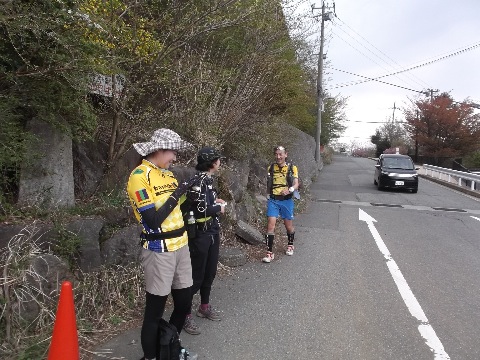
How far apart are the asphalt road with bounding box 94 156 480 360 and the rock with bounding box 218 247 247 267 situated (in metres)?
0.15

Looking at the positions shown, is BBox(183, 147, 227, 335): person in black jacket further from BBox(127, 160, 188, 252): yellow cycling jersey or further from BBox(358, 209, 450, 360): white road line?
BBox(358, 209, 450, 360): white road line

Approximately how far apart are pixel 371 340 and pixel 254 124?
22.5 feet

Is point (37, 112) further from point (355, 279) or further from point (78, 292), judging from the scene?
point (355, 279)

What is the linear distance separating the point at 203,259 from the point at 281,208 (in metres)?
2.73

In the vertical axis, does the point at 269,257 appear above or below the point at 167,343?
below

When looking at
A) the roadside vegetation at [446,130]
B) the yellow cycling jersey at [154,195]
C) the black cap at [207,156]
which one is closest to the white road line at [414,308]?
the yellow cycling jersey at [154,195]

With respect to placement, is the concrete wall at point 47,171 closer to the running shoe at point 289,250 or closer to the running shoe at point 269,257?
the running shoe at point 269,257

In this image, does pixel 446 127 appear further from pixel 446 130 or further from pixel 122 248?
pixel 122 248

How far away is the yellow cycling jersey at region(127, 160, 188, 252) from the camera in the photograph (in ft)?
9.27

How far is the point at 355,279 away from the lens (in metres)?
5.48

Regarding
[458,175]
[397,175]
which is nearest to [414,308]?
[397,175]

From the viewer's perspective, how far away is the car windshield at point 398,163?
17.1m

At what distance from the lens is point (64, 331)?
261 cm

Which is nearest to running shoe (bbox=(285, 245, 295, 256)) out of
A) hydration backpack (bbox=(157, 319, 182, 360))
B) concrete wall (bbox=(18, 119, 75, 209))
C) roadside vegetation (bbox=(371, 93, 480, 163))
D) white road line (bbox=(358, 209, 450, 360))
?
white road line (bbox=(358, 209, 450, 360))
